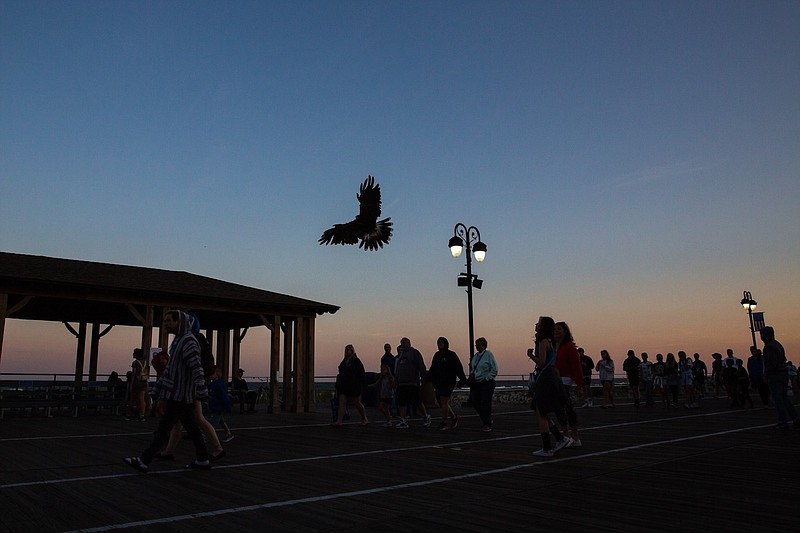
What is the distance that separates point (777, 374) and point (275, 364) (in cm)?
1420

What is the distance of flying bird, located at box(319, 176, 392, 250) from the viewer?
47.5ft

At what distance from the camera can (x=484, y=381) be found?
34.3 feet

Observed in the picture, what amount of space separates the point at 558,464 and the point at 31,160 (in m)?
18.3

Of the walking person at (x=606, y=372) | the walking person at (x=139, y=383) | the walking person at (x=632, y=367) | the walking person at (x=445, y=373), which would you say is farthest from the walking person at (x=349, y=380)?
the walking person at (x=632, y=367)

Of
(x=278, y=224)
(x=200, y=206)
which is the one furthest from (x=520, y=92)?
(x=200, y=206)

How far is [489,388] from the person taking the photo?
10.5 metres

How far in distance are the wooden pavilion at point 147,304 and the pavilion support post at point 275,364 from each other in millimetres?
33

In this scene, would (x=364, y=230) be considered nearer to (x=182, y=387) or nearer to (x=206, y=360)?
(x=206, y=360)

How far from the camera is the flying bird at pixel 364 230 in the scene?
14.5 meters

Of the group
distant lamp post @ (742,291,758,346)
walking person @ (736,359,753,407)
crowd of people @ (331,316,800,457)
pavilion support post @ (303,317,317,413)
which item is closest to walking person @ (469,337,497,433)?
crowd of people @ (331,316,800,457)

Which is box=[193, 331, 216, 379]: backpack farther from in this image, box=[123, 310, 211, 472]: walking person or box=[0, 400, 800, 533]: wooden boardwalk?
box=[123, 310, 211, 472]: walking person

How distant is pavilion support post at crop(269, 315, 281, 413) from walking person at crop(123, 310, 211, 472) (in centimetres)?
1223

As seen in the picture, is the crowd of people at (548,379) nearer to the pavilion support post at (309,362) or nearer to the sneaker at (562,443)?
the sneaker at (562,443)

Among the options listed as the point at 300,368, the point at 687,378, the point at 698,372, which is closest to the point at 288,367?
the point at 300,368
